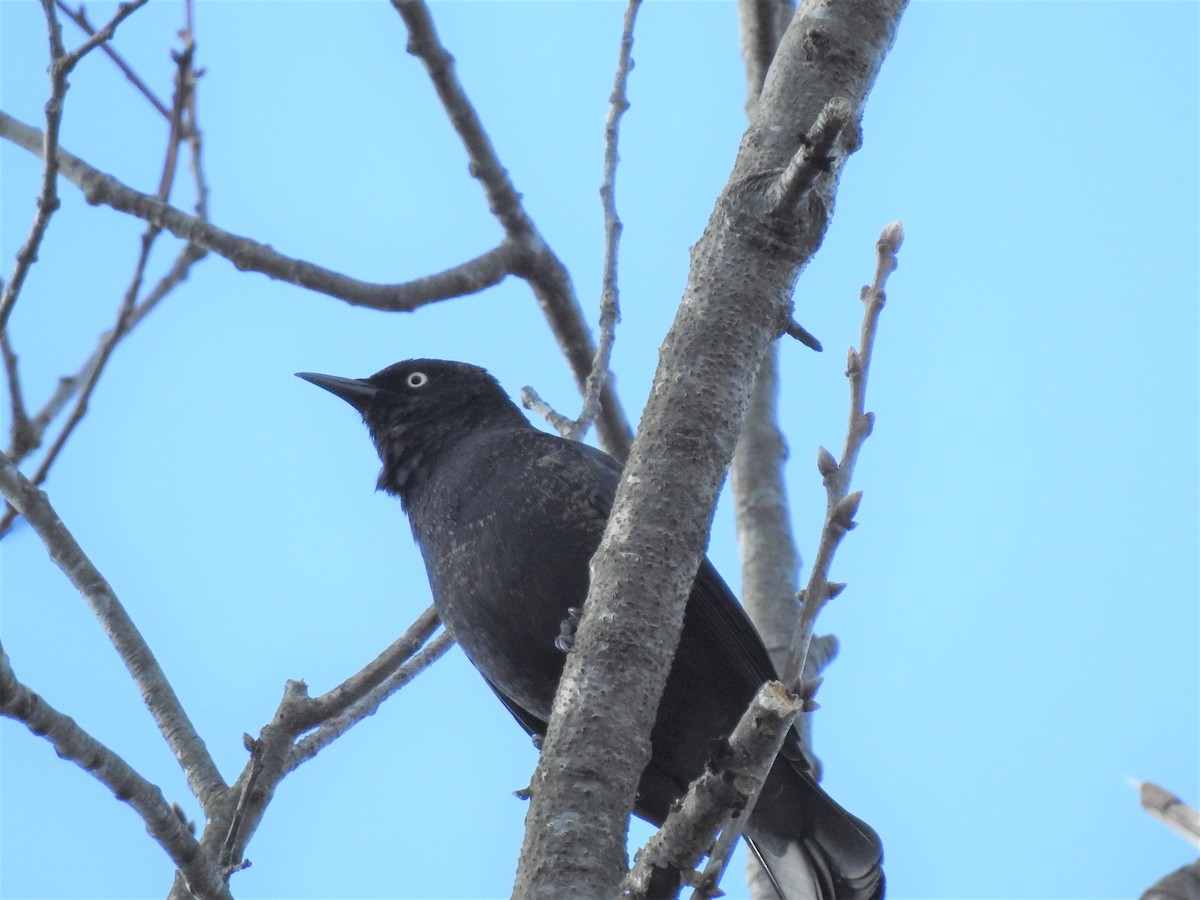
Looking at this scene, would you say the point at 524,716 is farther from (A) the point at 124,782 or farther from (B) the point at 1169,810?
(B) the point at 1169,810

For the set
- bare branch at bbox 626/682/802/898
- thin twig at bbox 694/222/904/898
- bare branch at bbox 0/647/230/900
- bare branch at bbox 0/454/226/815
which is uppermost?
bare branch at bbox 0/454/226/815

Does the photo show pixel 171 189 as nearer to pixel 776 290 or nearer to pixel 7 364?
pixel 7 364

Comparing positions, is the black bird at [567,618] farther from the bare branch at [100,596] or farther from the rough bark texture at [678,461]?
the rough bark texture at [678,461]

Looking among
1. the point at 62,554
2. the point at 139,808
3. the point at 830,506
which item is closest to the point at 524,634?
the point at 62,554

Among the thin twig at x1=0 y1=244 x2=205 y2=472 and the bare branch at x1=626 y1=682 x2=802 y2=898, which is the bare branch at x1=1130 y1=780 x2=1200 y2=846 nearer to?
the bare branch at x1=626 y1=682 x2=802 y2=898

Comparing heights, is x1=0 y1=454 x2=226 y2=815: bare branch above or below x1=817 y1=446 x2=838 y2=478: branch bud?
above

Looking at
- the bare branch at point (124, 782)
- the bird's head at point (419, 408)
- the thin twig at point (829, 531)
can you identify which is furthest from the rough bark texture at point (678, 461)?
the bird's head at point (419, 408)

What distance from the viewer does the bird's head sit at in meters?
5.91

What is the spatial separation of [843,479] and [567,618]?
236cm

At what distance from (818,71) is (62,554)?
254cm

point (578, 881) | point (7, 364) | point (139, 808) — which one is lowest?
point (578, 881)

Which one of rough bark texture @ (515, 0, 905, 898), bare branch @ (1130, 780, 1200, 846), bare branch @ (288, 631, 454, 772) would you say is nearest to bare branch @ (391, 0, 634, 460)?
bare branch @ (288, 631, 454, 772)

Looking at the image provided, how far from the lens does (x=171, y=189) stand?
547 cm

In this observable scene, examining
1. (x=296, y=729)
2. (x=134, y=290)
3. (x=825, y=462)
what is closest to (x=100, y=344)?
(x=134, y=290)
